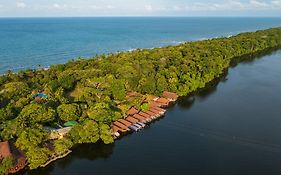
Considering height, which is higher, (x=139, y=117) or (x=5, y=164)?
(x=139, y=117)

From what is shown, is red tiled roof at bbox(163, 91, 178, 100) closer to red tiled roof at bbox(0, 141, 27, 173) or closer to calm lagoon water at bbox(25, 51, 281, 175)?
calm lagoon water at bbox(25, 51, 281, 175)

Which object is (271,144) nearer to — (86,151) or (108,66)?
(86,151)

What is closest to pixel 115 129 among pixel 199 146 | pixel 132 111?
pixel 132 111

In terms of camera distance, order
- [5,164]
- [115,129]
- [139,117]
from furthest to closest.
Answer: [139,117]
[115,129]
[5,164]

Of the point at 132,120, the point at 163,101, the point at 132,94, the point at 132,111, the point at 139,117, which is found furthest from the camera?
the point at 163,101

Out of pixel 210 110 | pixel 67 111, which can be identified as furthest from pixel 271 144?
pixel 67 111

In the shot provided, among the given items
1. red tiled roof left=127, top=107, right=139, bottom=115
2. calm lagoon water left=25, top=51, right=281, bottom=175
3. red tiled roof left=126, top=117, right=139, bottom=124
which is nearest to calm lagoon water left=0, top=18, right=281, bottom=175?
calm lagoon water left=25, top=51, right=281, bottom=175

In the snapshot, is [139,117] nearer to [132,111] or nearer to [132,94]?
[132,111]
